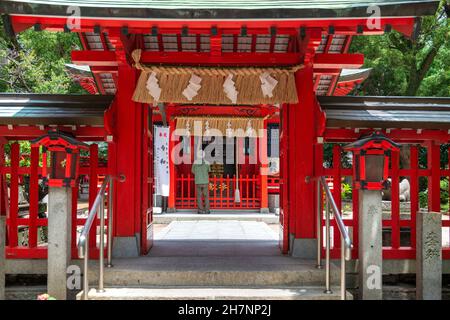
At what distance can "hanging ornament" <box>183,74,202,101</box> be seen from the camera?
738 cm

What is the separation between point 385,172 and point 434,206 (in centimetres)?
173

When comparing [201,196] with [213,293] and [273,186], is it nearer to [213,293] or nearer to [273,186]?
[273,186]

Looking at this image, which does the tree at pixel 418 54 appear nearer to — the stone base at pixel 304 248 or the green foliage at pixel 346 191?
the green foliage at pixel 346 191

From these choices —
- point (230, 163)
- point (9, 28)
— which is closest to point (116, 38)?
point (9, 28)

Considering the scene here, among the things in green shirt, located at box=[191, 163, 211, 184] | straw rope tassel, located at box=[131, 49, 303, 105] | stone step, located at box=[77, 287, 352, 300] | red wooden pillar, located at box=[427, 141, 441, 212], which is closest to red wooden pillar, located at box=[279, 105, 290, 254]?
straw rope tassel, located at box=[131, 49, 303, 105]

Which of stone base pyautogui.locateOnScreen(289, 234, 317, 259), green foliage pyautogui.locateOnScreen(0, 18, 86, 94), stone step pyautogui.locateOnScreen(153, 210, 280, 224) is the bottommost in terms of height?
stone step pyautogui.locateOnScreen(153, 210, 280, 224)

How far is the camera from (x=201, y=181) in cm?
1553

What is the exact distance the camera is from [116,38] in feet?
21.9

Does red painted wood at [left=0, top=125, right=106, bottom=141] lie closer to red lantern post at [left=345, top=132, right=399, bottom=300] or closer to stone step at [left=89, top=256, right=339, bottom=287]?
stone step at [left=89, top=256, right=339, bottom=287]

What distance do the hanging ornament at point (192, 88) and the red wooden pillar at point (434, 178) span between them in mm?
3706

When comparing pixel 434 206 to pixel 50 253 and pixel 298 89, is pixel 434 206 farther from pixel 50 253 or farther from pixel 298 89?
pixel 50 253

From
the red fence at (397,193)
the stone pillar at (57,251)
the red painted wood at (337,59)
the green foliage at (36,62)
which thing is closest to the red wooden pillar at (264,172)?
the green foliage at (36,62)

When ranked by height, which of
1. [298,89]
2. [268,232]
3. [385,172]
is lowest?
[268,232]

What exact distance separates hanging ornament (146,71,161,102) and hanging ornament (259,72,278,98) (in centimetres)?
165
